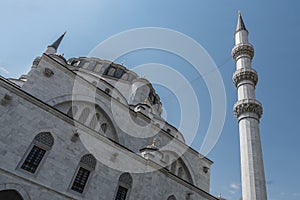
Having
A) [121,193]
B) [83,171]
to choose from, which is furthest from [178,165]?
[83,171]

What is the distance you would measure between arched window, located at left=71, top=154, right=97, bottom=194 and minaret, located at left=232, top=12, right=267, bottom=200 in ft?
29.0

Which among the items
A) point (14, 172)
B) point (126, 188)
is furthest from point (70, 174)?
point (126, 188)

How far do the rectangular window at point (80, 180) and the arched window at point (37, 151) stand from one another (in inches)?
65.8

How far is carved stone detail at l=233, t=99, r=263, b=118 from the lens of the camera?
15516 mm

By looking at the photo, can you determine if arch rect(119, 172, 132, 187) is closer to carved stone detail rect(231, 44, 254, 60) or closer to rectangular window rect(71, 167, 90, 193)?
rectangular window rect(71, 167, 90, 193)

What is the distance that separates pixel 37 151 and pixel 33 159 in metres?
0.33

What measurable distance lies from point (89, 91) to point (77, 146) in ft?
16.8

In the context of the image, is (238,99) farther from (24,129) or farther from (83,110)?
(24,129)

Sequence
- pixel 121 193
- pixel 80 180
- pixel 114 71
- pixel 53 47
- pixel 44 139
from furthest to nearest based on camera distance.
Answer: pixel 114 71, pixel 53 47, pixel 121 193, pixel 80 180, pixel 44 139

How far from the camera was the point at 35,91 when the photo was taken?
37.7 ft

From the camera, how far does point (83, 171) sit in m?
10.0

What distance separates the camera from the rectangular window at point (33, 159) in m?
8.80

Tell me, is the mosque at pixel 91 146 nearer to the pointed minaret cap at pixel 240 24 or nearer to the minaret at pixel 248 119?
the minaret at pixel 248 119

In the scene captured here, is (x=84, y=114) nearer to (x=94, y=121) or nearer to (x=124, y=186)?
(x=94, y=121)
